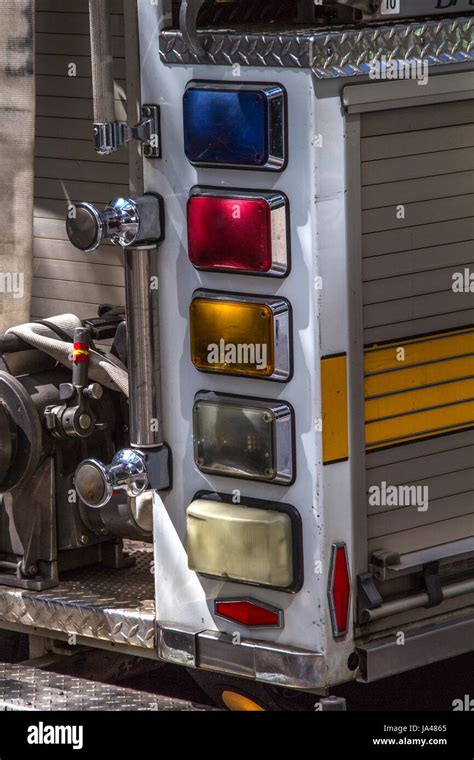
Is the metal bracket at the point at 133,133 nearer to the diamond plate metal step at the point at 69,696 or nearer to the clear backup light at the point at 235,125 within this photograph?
the clear backup light at the point at 235,125

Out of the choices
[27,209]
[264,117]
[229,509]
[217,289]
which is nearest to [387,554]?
[229,509]

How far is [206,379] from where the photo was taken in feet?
15.1

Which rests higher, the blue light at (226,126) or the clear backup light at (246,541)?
the blue light at (226,126)

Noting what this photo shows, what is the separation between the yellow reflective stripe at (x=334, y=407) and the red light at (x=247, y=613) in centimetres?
46

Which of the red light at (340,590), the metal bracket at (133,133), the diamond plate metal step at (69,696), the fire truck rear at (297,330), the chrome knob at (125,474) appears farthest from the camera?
the diamond plate metal step at (69,696)

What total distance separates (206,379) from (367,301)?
49cm

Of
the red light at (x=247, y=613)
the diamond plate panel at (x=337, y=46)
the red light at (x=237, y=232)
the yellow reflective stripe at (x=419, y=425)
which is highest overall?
the diamond plate panel at (x=337, y=46)

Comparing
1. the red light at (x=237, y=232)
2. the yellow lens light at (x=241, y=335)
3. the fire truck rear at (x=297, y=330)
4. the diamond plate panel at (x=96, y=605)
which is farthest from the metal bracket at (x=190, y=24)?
the diamond plate panel at (x=96, y=605)

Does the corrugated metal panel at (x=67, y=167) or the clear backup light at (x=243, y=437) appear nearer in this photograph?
the clear backup light at (x=243, y=437)

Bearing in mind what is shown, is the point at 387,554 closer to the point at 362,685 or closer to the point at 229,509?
the point at 229,509

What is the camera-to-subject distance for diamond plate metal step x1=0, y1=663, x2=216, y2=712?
488 centimetres

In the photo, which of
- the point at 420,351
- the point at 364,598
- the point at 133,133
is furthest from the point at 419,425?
the point at 133,133

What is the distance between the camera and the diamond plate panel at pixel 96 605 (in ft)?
16.3

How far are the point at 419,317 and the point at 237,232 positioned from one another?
1.87 feet
